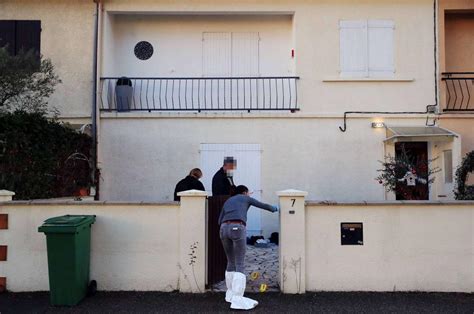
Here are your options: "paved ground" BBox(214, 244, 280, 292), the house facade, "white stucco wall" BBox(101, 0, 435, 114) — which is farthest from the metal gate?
"white stucco wall" BBox(101, 0, 435, 114)

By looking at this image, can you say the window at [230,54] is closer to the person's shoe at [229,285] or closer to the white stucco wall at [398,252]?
the white stucco wall at [398,252]

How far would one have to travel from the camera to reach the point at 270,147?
10898mm

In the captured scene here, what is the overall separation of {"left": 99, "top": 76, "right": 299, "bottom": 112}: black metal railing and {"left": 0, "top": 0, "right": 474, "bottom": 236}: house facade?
0.11 ft

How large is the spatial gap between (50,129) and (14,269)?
9.77ft

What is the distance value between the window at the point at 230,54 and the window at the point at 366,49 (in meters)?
2.14

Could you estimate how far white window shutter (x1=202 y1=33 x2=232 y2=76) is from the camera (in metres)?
11.8

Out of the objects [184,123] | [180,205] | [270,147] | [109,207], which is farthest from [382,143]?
[109,207]

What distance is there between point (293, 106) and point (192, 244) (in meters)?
5.55

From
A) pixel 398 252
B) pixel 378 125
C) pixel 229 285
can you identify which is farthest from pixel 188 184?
pixel 378 125

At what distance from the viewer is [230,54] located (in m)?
11.8

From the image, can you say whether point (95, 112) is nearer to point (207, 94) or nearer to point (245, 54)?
point (207, 94)

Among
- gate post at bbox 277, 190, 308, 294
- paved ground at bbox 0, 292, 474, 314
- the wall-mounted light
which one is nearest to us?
paved ground at bbox 0, 292, 474, 314

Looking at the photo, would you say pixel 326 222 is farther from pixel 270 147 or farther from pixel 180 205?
pixel 270 147

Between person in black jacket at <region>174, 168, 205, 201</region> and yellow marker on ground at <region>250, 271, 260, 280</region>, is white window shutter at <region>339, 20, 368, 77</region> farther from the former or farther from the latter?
yellow marker on ground at <region>250, 271, 260, 280</region>
